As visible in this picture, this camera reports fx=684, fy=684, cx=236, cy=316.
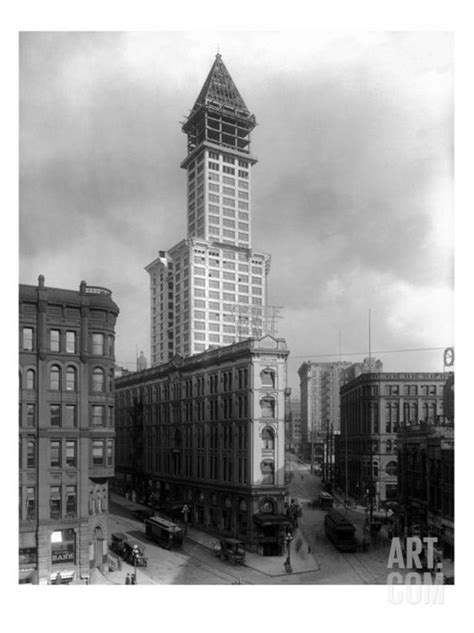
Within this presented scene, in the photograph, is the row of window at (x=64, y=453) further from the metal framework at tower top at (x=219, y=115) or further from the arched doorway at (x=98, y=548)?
the metal framework at tower top at (x=219, y=115)

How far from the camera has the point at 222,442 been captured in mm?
51312

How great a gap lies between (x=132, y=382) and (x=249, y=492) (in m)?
21.4

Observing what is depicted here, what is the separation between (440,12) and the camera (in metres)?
31.8

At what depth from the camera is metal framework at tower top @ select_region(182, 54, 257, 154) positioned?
3916 centimetres

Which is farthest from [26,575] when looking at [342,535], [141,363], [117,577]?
[141,363]

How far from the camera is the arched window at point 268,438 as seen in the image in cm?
4862

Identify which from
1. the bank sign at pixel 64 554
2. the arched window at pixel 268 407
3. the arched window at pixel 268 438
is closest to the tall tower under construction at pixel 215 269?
the arched window at pixel 268 407

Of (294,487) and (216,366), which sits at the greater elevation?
(216,366)

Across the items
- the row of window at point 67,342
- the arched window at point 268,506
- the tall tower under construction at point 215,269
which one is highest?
the tall tower under construction at point 215,269

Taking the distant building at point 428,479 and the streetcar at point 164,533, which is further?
the streetcar at point 164,533
